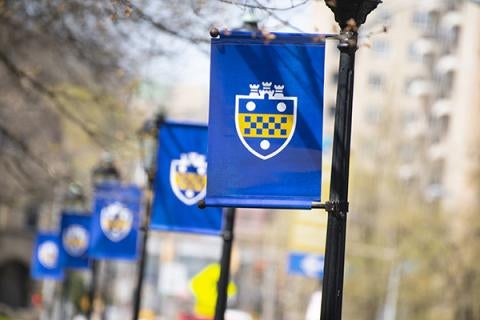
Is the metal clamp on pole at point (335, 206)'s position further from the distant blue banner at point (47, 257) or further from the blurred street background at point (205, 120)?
the distant blue banner at point (47, 257)

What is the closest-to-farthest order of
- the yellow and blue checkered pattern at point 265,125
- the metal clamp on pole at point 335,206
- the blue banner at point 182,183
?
the metal clamp on pole at point 335,206, the yellow and blue checkered pattern at point 265,125, the blue banner at point 182,183

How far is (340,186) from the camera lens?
374 inches

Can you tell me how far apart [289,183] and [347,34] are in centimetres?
105

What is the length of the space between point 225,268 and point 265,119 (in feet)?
19.9

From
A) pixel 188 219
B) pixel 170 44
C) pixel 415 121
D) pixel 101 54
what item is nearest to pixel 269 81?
pixel 188 219

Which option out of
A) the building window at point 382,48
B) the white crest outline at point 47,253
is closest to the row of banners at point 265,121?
the white crest outline at point 47,253

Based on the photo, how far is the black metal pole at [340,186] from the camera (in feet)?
30.8

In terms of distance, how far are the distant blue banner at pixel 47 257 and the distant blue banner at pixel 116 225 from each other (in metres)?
8.87

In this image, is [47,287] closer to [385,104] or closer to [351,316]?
[351,316]

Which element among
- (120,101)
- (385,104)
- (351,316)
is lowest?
(351,316)

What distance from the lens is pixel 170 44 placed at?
20.9 m

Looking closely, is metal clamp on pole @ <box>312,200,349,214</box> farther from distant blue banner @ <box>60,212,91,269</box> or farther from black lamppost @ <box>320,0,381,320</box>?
distant blue banner @ <box>60,212,91,269</box>

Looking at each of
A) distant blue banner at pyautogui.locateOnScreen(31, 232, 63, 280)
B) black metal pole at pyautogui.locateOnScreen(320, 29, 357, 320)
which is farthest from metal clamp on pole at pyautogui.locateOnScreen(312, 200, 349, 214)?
distant blue banner at pyautogui.locateOnScreen(31, 232, 63, 280)

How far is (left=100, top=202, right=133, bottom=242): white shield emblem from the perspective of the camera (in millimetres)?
22141
